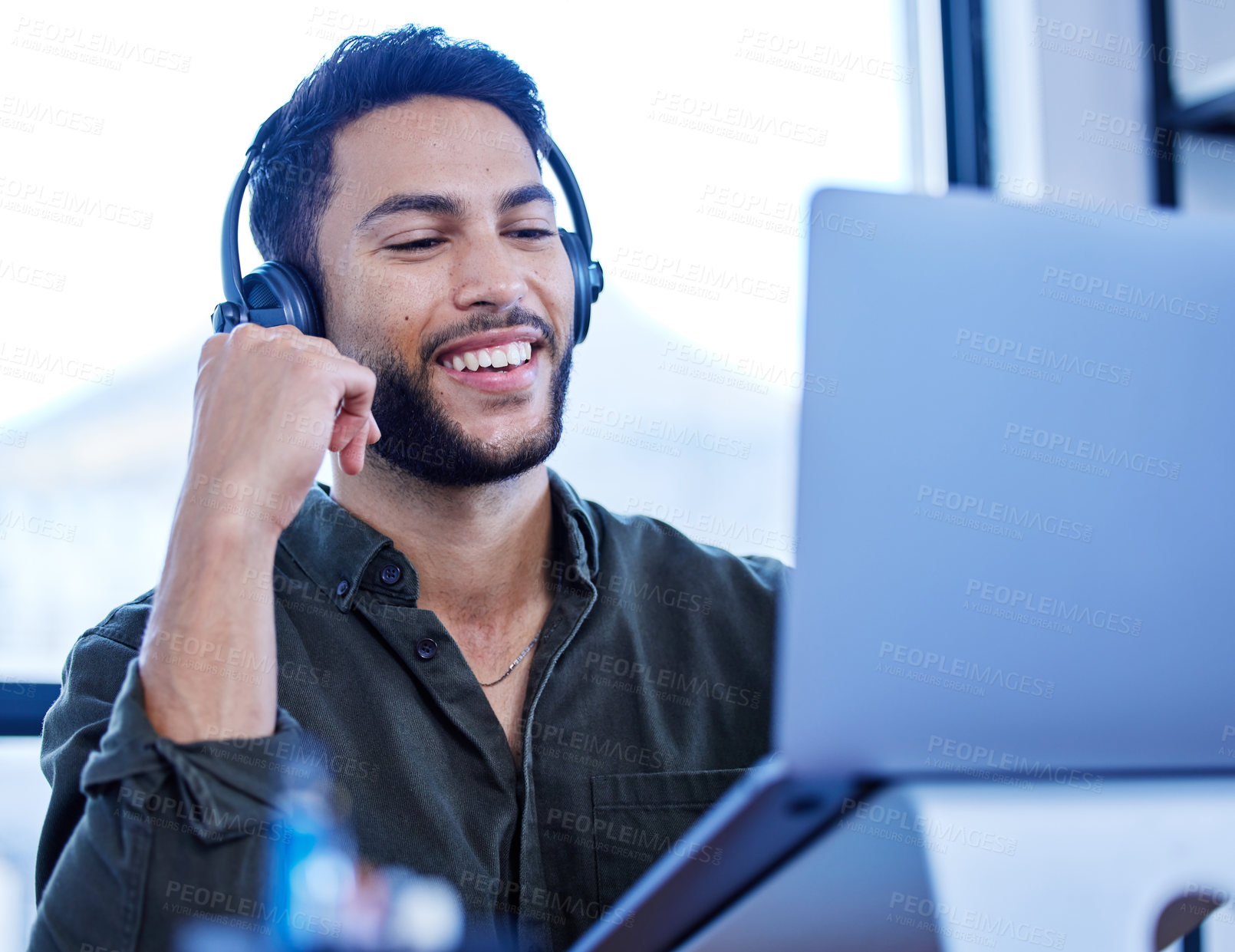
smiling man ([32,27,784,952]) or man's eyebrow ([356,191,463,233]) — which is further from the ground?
man's eyebrow ([356,191,463,233])

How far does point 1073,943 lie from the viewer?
28.4 inches

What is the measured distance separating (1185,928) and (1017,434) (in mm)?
470

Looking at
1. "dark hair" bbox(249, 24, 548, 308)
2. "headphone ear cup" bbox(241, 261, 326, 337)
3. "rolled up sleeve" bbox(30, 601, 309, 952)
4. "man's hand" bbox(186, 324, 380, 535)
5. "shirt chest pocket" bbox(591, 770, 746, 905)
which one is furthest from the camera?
"dark hair" bbox(249, 24, 548, 308)

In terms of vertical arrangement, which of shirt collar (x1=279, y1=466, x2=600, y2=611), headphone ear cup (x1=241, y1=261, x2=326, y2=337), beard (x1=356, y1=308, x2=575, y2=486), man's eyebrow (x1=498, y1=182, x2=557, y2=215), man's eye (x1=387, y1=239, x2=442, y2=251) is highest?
man's eyebrow (x1=498, y1=182, x2=557, y2=215)

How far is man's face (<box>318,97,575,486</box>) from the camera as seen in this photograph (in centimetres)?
124

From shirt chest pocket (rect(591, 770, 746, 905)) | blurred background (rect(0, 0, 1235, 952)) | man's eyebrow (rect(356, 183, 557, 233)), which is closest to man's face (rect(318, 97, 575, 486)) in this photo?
man's eyebrow (rect(356, 183, 557, 233))

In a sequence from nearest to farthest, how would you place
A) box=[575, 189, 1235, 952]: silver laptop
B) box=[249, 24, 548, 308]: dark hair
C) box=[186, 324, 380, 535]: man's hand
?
1. box=[575, 189, 1235, 952]: silver laptop
2. box=[186, 324, 380, 535]: man's hand
3. box=[249, 24, 548, 308]: dark hair

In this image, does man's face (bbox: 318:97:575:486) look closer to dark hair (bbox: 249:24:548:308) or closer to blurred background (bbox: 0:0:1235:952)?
dark hair (bbox: 249:24:548:308)

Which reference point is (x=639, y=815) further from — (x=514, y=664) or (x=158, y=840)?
(x=158, y=840)

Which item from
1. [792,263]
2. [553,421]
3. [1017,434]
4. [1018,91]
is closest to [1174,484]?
[1017,434]

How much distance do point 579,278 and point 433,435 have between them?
12.4 inches

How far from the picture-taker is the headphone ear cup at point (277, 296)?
1181 millimetres

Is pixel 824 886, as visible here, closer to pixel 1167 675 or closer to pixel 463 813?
pixel 1167 675

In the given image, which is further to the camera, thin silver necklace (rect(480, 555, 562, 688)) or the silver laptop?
thin silver necklace (rect(480, 555, 562, 688))
